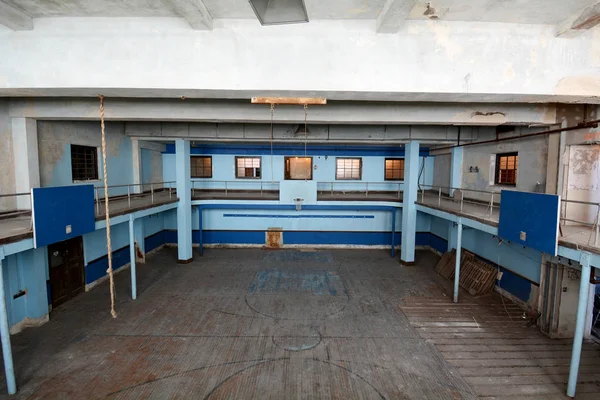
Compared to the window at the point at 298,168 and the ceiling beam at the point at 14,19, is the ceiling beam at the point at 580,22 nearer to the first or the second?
the ceiling beam at the point at 14,19

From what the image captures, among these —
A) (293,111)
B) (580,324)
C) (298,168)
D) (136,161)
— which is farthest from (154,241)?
(580,324)

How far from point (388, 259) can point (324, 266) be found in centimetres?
326

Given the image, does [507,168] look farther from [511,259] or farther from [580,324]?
[580,324]

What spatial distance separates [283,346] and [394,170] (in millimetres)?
12115

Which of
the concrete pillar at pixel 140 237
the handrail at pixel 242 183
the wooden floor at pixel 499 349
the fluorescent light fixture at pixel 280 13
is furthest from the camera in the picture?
the handrail at pixel 242 183

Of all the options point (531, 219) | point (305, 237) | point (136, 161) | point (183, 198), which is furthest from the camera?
point (305, 237)

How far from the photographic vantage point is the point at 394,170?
16250 millimetres

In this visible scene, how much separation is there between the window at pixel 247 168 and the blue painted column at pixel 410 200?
304 inches

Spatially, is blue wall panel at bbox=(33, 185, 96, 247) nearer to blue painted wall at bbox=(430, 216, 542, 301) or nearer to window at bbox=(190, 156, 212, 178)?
window at bbox=(190, 156, 212, 178)

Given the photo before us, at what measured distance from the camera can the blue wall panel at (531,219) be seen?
5648 mm

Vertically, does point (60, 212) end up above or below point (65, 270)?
above

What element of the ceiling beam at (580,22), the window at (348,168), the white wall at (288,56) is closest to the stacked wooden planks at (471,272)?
the window at (348,168)

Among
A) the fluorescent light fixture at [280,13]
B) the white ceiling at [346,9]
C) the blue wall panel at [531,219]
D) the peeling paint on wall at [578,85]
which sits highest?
the white ceiling at [346,9]

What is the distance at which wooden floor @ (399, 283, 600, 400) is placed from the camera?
5.57 m
